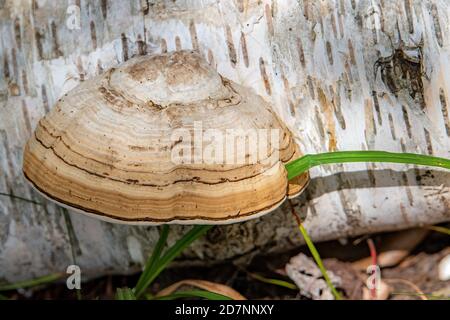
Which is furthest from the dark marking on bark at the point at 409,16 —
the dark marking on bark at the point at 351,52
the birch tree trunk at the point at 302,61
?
the dark marking on bark at the point at 351,52

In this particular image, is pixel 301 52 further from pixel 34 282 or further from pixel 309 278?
pixel 34 282

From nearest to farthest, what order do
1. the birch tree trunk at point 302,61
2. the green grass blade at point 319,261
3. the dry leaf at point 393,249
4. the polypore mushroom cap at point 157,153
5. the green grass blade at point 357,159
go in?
the polypore mushroom cap at point 157,153 → the green grass blade at point 357,159 → the birch tree trunk at point 302,61 → the green grass blade at point 319,261 → the dry leaf at point 393,249

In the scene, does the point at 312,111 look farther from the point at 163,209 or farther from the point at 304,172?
the point at 163,209

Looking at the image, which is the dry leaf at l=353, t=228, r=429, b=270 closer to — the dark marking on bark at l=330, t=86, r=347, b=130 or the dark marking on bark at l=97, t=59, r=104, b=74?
the dark marking on bark at l=330, t=86, r=347, b=130

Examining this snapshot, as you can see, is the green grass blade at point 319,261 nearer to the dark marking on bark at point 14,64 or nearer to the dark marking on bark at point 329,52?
the dark marking on bark at point 329,52

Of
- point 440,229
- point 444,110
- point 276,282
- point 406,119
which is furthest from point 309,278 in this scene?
point 444,110
